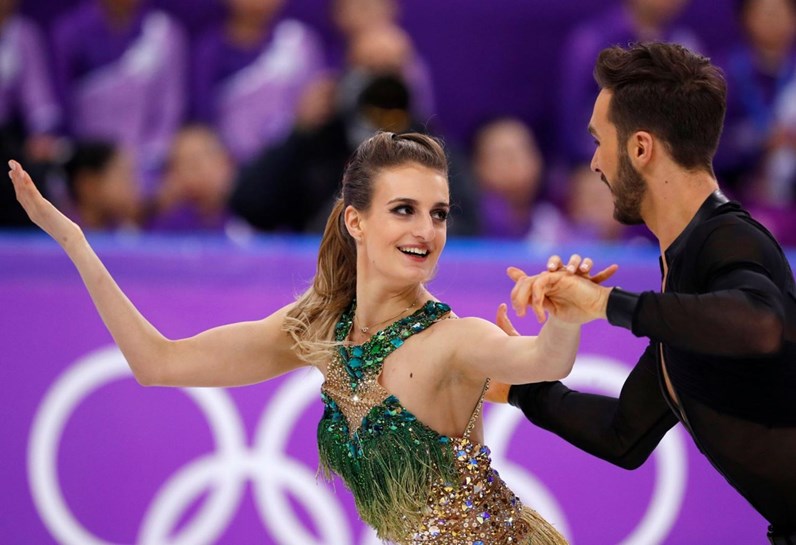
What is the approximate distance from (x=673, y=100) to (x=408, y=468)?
1297 mm

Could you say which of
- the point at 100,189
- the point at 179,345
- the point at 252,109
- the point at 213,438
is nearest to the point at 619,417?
the point at 179,345

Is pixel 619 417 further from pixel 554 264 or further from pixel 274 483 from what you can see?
pixel 274 483

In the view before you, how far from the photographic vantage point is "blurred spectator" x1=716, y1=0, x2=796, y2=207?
8.27m

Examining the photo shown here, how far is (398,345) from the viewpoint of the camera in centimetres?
380

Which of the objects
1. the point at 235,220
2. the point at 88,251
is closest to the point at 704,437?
the point at 88,251

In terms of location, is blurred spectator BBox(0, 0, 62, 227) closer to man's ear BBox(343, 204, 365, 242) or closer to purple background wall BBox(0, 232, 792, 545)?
purple background wall BBox(0, 232, 792, 545)

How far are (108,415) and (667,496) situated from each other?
2.60 metres

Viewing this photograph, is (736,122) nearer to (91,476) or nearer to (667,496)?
(667,496)

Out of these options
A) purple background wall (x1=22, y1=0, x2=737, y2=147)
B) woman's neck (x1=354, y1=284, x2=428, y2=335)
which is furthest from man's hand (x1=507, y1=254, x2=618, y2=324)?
purple background wall (x1=22, y1=0, x2=737, y2=147)

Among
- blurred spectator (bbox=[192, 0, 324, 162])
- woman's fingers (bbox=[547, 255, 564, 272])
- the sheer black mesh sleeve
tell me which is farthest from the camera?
blurred spectator (bbox=[192, 0, 324, 162])

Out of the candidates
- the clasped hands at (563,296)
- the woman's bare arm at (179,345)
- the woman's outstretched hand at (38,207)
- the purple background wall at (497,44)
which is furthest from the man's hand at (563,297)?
the purple background wall at (497,44)

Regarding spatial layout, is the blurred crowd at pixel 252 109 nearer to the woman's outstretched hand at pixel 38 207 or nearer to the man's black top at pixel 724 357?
the woman's outstretched hand at pixel 38 207

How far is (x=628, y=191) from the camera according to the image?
11.7ft

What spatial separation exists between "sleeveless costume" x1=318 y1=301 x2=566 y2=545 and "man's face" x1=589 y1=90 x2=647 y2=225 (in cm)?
64
